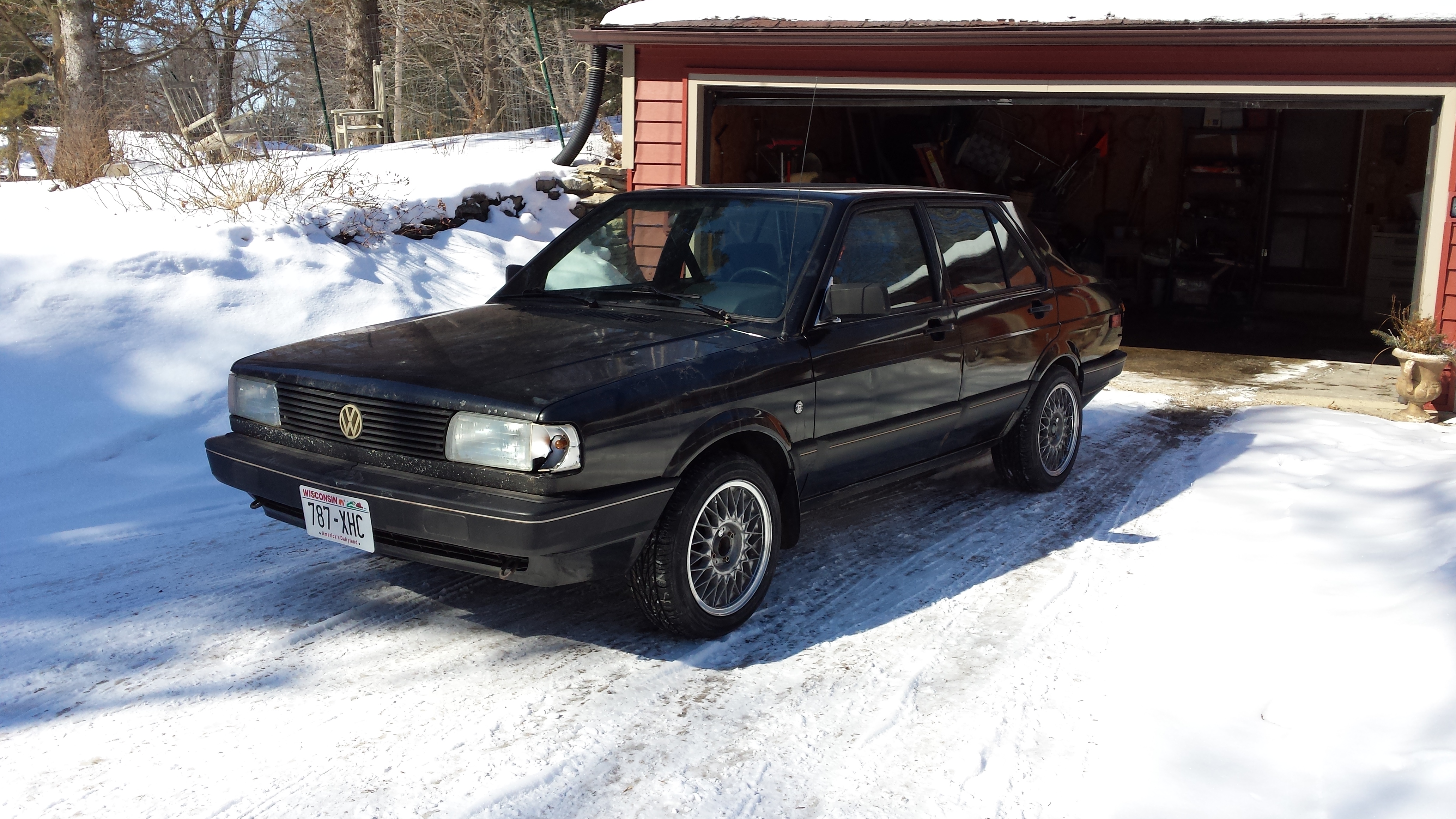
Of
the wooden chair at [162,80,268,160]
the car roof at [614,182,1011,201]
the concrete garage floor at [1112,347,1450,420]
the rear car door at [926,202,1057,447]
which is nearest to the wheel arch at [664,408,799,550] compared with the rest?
the car roof at [614,182,1011,201]

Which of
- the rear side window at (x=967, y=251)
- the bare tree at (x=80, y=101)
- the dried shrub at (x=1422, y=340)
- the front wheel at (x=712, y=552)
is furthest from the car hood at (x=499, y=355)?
the bare tree at (x=80, y=101)

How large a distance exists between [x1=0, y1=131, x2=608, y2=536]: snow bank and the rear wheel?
4.32 meters

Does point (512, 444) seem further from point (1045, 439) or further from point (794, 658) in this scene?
point (1045, 439)

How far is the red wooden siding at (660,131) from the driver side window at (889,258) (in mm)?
6084

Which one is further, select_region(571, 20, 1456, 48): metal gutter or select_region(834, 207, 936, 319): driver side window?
select_region(571, 20, 1456, 48): metal gutter

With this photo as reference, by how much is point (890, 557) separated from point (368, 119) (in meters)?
16.5

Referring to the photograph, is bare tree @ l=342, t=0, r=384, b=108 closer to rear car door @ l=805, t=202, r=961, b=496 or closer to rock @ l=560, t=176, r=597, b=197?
rock @ l=560, t=176, r=597, b=197

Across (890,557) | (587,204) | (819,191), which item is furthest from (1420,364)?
(587,204)

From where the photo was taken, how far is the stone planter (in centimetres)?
793

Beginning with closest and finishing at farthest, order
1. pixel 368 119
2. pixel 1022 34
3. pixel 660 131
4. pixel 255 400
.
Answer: pixel 255 400 < pixel 1022 34 < pixel 660 131 < pixel 368 119

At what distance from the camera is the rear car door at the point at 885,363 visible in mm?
4457

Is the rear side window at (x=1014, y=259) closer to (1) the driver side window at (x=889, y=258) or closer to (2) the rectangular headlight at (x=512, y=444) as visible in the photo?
(1) the driver side window at (x=889, y=258)

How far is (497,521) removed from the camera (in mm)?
3375

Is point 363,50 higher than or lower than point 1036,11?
higher
